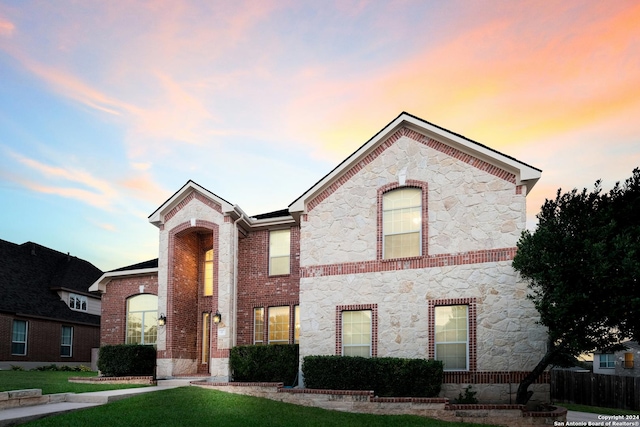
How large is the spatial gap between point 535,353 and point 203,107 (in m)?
14.1

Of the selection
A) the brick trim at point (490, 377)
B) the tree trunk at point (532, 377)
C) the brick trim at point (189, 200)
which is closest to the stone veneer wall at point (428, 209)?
the tree trunk at point (532, 377)

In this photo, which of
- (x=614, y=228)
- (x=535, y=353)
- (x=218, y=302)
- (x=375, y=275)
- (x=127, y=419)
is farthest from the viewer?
(x=218, y=302)

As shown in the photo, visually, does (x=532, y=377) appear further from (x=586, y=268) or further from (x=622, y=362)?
(x=622, y=362)

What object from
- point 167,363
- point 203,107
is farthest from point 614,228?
point 167,363

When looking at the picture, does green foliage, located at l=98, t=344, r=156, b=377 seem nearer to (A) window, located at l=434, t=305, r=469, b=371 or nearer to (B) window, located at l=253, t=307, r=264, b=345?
(B) window, located at l=253, t=307, r=264, b=345

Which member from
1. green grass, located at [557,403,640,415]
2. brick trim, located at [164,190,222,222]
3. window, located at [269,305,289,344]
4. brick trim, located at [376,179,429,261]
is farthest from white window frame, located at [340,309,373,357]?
green grass, located at [557,403,640,415]

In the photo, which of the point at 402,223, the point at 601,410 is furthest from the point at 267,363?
the point at 601,410

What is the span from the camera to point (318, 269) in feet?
63.9

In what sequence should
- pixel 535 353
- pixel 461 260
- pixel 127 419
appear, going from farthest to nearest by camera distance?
1. pixel 461 260
2. pixel 535 353
3. pixel 127 419

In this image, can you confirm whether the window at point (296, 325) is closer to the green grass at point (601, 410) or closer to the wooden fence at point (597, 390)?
the green grass at point (601, 410)

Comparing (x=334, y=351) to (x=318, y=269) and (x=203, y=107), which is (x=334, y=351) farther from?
(x=203, y=107)

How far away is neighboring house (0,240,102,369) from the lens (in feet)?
99.7

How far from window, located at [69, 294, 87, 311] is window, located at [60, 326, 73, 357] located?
175cm

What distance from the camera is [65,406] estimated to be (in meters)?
14.1
